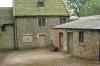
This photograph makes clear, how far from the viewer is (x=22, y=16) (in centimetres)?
4000

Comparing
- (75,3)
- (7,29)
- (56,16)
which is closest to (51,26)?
(56,16)

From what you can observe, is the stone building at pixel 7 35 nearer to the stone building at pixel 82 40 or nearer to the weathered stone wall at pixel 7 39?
the weathered stone wall at pixel 7 39

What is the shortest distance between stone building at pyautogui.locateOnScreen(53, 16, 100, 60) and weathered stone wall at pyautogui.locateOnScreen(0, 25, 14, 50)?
1008cm

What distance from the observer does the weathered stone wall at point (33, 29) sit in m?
40.2

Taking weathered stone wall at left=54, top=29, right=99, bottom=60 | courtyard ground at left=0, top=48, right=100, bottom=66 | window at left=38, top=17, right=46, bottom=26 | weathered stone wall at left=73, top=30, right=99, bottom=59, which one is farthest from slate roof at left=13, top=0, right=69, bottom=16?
weathered stone wall at left=73, top=30, right=99, bottom=59

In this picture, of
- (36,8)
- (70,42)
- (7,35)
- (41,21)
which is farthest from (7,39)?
(70,42)

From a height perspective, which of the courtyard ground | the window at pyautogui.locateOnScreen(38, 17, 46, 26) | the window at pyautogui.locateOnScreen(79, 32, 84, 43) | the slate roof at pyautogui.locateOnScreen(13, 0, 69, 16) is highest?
the slate roof at pyautogui.locateOnScreen(13, 0, 69, 16)

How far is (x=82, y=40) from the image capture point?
27625 mm

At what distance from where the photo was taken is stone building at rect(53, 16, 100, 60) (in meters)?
25.2

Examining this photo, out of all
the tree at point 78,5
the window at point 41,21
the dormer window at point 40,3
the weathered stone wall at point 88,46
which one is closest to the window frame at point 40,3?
the dormer window at point 40,3

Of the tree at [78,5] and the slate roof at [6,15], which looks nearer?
the slate roof at [6,15]

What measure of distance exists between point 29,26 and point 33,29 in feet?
2.66

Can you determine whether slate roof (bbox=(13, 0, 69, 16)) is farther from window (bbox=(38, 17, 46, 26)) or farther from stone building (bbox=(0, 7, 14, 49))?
stone building (bbox=(0, 7, 14, 49))

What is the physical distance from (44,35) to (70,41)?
1068 cm
